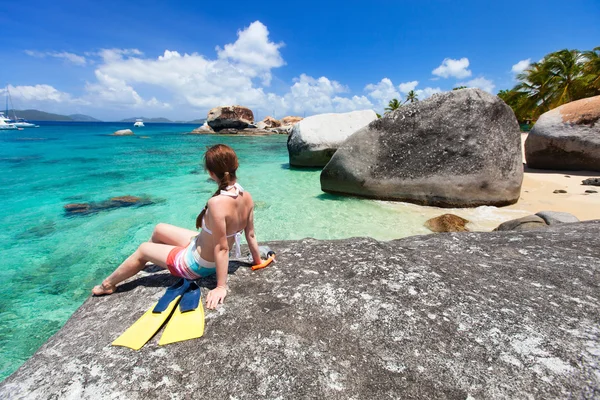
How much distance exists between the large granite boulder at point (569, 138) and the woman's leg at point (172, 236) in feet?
44.0

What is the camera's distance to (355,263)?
107 inches

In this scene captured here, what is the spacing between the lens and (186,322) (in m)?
2.06

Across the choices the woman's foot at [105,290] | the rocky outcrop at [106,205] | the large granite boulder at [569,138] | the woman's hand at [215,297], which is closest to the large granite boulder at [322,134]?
the large granite boulder at [569,138]

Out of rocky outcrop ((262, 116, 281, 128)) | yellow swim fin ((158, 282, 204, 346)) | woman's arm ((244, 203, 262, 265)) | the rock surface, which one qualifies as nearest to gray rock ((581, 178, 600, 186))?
the rock surface

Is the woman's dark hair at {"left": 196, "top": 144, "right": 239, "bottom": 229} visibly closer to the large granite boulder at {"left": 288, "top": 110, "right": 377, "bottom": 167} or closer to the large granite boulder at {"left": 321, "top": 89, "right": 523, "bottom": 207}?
the large granite boulder at {"left": 321, "top": 89, "right": 523, "bottom": 207}

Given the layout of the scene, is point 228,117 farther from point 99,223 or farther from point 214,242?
point 214,242

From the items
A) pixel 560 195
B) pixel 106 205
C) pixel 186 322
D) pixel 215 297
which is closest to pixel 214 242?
pixel 215 297

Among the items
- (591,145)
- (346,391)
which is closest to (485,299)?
(346,391)

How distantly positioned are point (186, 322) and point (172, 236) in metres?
1.13

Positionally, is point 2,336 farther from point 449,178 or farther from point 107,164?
point 107,164

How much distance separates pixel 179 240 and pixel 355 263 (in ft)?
5.62

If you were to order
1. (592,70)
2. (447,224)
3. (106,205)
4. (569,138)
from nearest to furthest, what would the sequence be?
(447,224) < (106,205) < (569,138) < (592,70)

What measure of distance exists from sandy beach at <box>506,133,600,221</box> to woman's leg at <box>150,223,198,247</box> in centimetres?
815

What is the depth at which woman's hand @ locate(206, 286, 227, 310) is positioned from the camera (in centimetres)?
222
